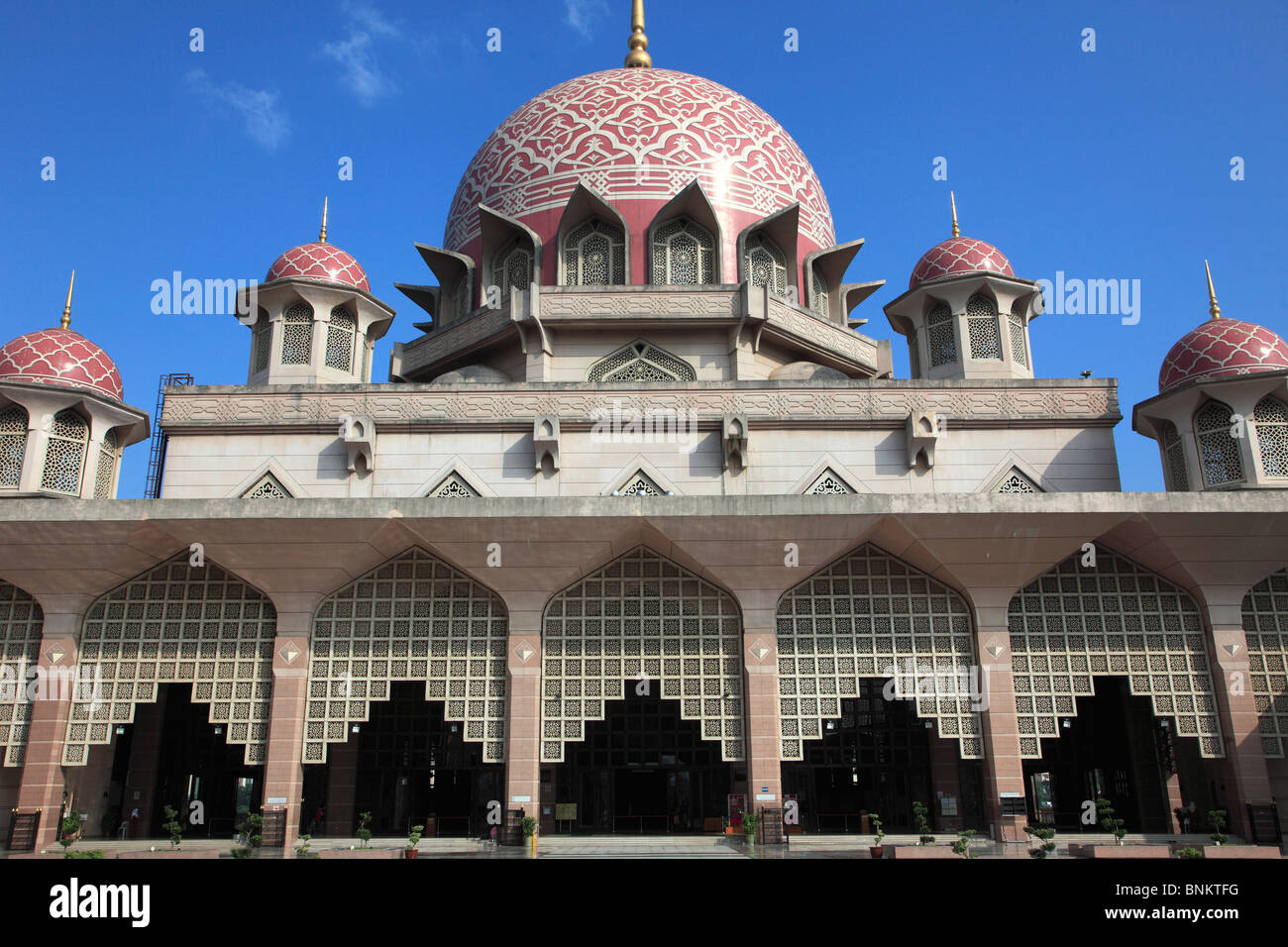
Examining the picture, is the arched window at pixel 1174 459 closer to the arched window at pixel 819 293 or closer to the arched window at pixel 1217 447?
the arched window at pixel 1217 447

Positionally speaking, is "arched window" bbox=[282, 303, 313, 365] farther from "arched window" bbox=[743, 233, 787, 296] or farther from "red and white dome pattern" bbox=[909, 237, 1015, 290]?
"red and white dome pattern" bbox=[909, 237, 1015, 290]

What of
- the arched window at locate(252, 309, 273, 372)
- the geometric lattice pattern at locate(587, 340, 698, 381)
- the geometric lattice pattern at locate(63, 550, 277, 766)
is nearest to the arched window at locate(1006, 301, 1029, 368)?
the geometric lattice pattern at locate(587, 340, 698, 381)

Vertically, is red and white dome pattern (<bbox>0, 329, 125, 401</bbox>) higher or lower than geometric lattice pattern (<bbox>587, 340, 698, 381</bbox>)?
lower

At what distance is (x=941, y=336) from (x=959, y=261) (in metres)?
1.95

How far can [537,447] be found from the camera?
21266 millimetres

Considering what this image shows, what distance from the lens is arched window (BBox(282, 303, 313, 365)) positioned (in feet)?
79.9

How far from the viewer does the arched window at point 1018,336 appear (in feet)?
80.9

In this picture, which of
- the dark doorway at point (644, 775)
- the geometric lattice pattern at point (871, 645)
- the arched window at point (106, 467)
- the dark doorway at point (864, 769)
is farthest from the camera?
the dark doorway at point (864, 769)

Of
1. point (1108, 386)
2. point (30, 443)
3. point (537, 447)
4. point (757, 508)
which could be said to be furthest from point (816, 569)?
point (30, 443)

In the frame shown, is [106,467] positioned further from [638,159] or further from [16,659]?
[638,159]

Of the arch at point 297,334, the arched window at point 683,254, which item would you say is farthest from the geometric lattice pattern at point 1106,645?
the arch at point 297,334

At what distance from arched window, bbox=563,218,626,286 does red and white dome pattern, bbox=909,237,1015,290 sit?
7992 mm

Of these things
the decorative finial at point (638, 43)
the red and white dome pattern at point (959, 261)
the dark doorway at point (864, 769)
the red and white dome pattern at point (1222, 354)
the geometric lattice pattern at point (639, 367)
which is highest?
the decorative finial at point (638, 43)

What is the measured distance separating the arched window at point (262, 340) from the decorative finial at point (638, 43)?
54.1 ft
